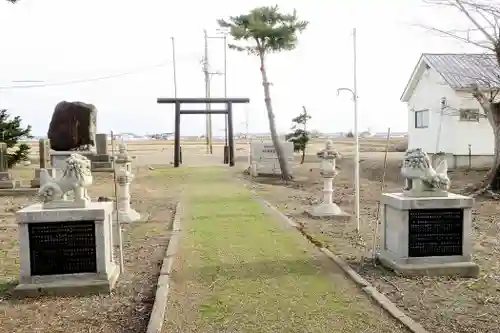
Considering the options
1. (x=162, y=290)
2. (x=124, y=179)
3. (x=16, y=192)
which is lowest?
(x=16, y=192)

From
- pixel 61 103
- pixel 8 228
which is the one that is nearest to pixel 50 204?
pixel 8 228

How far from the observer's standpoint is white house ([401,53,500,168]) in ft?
75.2

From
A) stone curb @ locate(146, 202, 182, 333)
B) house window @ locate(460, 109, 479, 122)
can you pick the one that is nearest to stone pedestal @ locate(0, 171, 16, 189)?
Answer: stone curb @ locate(146, 202, 182, 333)

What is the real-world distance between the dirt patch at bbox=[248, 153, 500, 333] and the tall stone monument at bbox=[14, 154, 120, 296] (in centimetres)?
327

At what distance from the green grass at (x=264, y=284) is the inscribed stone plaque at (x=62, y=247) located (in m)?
1.24

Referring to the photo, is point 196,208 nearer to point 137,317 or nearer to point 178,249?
point 178,249

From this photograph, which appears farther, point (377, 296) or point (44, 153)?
point (44, 153)

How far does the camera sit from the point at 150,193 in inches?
664

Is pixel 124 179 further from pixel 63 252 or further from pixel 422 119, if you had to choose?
pixel 422 119

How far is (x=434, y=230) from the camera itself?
664 centimetres

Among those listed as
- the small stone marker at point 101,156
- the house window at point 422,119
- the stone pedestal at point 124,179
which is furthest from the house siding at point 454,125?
the stone pedestal at point 124,179

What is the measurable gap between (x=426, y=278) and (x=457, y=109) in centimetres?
1832

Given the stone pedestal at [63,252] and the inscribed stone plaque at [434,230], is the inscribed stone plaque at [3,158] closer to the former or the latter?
the stone pedestal at [63,252]

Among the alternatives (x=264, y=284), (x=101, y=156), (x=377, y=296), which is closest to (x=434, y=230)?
(x=377, y=296)
